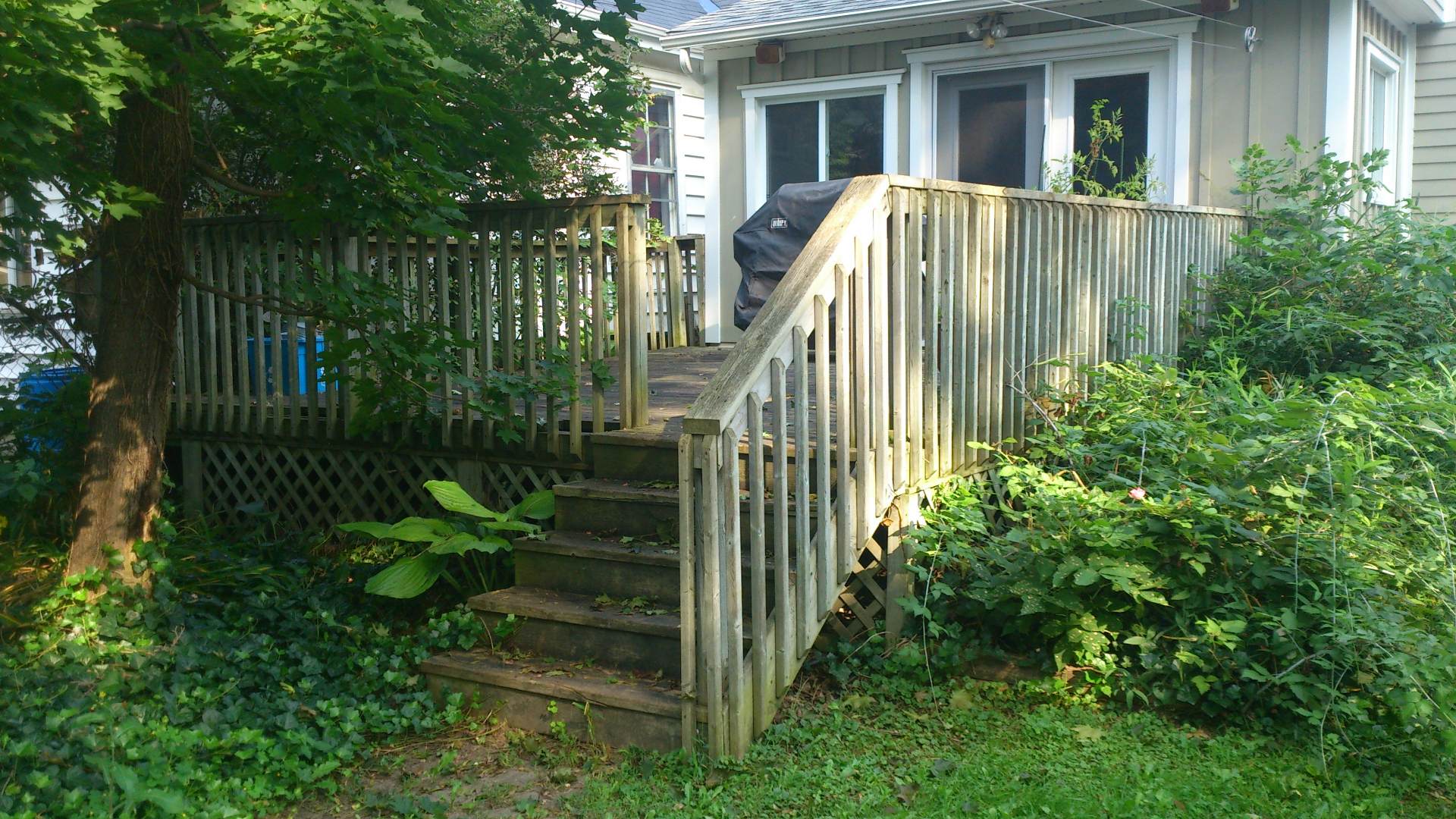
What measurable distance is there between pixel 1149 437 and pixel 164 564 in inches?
161

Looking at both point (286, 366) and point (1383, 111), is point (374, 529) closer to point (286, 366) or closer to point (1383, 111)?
point (286, 366)

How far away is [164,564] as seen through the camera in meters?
5.09

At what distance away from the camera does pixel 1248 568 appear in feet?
A: 13.7

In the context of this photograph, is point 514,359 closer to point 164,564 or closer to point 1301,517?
point 164,564

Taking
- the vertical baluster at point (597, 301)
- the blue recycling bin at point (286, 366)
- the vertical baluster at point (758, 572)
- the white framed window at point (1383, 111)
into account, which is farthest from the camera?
the white framed window at point (1383, 111)

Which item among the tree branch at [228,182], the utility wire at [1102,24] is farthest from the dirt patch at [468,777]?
the utility wire at [1102,24]

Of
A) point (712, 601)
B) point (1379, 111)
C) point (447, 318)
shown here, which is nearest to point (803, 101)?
→ point (1379, 111)

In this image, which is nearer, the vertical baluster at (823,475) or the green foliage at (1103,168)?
the vertical baluster at (823,475)

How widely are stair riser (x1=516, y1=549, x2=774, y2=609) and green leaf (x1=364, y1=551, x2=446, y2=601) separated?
0.41 m

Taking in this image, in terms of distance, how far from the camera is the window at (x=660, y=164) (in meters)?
12.2

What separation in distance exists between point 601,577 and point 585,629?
0.30 meters

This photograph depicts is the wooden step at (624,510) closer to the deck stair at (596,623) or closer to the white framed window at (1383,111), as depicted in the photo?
the deck stair at (596,623)

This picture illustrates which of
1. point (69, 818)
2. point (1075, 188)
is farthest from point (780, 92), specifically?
point (69, 818)

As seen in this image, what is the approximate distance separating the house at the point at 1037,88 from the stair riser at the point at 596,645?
→ 21.5 ft
